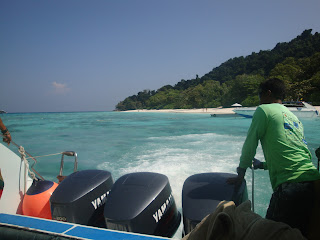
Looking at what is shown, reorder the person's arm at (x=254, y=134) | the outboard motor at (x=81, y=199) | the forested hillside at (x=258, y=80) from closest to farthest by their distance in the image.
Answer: the person's arm at (x=254, y=134)
the outboard motor at (x=81, y=199)
the forested hillside at (x=258, y=80)

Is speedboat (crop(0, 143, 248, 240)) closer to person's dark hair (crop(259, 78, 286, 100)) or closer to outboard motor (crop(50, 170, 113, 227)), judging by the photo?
outboard motor (crop(50, 170, 113, 227))

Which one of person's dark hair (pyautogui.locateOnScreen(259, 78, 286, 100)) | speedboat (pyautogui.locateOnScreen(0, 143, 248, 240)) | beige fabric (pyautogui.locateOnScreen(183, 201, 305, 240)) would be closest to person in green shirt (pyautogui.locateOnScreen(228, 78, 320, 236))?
person's dark hair (pyautogui.locateOnScreen(259, 78, 286, 100))

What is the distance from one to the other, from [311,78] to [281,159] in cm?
3710

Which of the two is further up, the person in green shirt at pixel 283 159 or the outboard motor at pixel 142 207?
the person in green shirt at pixel 283 159

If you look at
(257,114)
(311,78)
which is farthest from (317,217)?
(311,78)

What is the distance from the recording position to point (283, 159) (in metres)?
1.34

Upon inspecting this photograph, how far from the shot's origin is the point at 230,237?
69cm

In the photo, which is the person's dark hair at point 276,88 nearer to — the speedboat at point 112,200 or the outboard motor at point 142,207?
the speedboat at point 112,200

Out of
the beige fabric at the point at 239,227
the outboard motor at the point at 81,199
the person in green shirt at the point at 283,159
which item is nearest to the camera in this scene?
the beige fabric at the point at 239,227

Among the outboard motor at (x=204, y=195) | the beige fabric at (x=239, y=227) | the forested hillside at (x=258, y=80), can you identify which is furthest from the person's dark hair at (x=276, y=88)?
the forested hillside at (x=258, y=80)

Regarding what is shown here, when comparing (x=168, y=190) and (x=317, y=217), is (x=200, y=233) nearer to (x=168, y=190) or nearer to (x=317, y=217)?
(x=317, y=217)

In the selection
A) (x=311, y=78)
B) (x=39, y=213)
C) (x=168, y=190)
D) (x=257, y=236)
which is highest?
(x=311, y=78)

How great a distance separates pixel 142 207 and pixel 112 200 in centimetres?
25

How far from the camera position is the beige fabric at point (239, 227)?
0.65m
